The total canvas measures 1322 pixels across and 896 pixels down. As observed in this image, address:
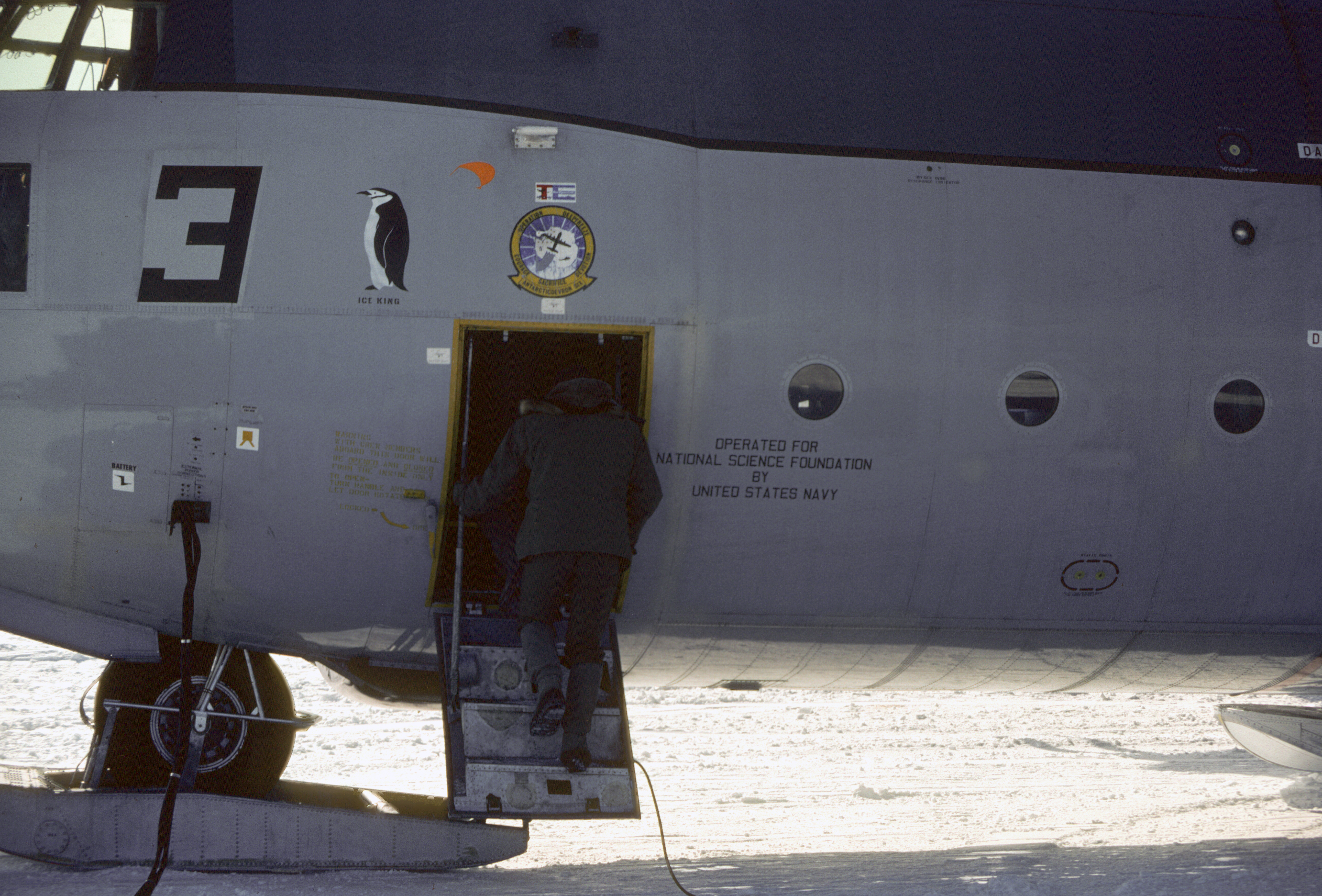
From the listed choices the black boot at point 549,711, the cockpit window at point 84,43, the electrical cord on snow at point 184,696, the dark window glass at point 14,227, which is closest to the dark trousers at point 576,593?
the black boot at point 549,711

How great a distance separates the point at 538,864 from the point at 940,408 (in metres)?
4.09

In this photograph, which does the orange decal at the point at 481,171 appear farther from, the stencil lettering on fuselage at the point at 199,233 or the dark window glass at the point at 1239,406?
the dark window glass at the point at 1239,406

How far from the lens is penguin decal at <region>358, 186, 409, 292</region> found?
6.19 metres

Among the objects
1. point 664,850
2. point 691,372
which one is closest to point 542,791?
point 664,850

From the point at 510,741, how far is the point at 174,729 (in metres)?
2.24

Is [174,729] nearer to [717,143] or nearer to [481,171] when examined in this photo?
[481,171]

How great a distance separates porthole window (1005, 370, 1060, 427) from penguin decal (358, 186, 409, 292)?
3.58 metres

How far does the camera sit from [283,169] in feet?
20.4

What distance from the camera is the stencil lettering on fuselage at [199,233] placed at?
6.12 metres

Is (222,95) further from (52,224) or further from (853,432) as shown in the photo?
(853,432)

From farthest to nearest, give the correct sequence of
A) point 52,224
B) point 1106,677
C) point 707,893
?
point 1106,677, point 707,893, point 52,224

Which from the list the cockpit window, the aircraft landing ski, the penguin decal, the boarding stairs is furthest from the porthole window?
the cockpit window

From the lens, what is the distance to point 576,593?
6.14m

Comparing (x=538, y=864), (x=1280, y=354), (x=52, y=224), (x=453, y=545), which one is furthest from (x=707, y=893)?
(x=52, y=224)
